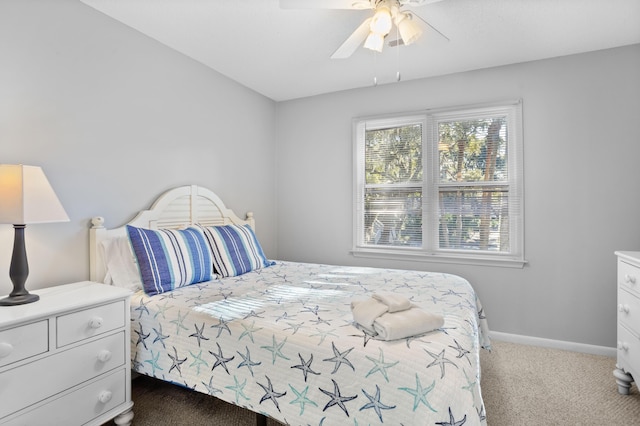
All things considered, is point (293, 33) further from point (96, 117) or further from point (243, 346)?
point (243, 346)

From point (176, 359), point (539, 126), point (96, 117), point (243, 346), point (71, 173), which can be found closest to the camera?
point (243, 346)

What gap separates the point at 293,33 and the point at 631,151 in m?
2.78

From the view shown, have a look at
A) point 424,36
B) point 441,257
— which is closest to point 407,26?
point 424,36

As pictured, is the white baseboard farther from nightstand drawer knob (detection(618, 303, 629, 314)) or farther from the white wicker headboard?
the white wicker headboard

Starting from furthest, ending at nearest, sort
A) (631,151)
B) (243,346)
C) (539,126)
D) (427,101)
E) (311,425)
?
(427,101) → (539,126) → (631,151) → (243,346) → (311,425)

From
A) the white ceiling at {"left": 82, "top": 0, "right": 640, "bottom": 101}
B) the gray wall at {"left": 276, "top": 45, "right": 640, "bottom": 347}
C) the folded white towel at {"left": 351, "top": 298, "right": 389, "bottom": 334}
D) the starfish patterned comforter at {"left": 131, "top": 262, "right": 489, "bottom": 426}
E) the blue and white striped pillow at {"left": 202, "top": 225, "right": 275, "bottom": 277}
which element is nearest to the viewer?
the starfish patterned comforter at {"left": 131, "top": 262, "right": 489, "bottom": 426}

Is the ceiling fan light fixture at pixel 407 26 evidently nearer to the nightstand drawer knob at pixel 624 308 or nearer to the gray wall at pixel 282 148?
the gray wall at pixel 282 148

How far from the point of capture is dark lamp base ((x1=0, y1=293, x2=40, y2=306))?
152cm

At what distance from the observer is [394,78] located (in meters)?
3.31

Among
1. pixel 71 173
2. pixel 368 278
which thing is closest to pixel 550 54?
pixel 368 278

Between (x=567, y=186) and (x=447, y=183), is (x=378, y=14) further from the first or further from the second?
(x=567, y=186)

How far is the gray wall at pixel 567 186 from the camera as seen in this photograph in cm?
266

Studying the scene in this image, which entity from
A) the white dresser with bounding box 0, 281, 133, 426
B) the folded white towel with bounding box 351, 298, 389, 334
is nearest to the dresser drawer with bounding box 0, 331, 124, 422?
the white dresser with bounding box 0, 281, 133, 426

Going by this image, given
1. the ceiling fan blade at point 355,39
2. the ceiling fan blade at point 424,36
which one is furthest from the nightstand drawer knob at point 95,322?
the ceiling fan blade at point 424,36
